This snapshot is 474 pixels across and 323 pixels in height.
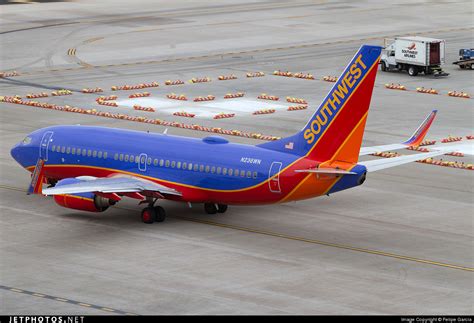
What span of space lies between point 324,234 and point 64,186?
1429 cm

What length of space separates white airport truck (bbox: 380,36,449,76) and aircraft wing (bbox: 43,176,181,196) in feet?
200

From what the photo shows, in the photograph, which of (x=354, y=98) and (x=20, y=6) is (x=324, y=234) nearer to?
(x=354, y=98)

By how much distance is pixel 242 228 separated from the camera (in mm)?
63594

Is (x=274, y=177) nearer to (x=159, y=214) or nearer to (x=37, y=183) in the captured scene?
(x=159, y=214)

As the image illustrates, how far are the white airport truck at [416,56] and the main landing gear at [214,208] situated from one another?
58.0m

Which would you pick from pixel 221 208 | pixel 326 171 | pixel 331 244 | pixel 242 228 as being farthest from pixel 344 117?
pixel 221 208

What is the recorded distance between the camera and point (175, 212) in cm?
6669

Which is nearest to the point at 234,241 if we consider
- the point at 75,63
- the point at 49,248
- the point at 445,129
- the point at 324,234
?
the point at 324,234

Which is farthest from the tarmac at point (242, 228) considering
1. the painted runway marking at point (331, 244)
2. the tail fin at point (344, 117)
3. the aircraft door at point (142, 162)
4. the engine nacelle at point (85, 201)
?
the tail fin at point (344, 117)

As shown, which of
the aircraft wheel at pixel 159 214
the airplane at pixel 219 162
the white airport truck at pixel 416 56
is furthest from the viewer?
the white airport truck at pixel 416 56

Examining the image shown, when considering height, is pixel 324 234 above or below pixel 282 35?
below

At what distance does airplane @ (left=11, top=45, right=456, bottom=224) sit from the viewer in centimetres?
6044

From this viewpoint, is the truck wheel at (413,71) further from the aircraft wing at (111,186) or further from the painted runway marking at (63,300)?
the painted runway marking at (63,300)

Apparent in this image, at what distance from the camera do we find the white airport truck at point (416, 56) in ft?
392
